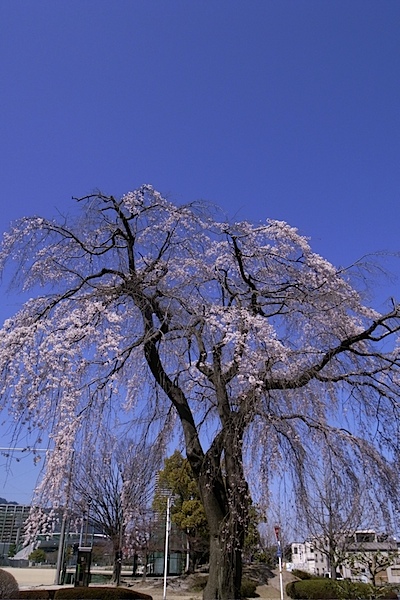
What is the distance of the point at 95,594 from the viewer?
510 inches

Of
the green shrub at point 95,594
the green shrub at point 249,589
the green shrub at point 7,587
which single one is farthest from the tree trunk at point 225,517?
the green shrub at point 249,589

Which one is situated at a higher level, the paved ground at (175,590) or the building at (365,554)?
the building at (365,554)

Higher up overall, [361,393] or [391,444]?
[361,393]

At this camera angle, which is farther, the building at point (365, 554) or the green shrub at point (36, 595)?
the building at point (365, 554)

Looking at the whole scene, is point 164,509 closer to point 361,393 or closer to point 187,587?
point 187,587

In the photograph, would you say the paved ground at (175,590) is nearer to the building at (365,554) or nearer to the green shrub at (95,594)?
the building at (365,554)

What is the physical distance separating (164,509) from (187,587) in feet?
10.7

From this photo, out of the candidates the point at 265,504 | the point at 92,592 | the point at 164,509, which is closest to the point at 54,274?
the point at 265,504

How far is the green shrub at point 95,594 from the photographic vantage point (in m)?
12.5

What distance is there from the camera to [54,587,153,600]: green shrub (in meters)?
12.5

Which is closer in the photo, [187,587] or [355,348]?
[355,348]

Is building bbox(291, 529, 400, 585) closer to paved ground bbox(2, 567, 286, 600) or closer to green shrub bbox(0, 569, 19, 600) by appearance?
paved ground bbox(2, 567, 286, 600)

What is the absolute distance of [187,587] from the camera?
831 inches

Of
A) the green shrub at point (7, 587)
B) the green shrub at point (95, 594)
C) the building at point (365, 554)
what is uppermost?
the building at point (365, 554)
